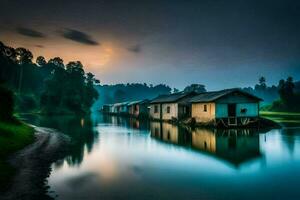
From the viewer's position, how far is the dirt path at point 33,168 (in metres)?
12.0

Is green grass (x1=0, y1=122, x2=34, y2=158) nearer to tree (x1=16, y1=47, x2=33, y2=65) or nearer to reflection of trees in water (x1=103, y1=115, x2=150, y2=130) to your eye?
reflection of trees in water (x1=103, y1=115, x2=150, y2=130)

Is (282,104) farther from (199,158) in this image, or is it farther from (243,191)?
(243,191)

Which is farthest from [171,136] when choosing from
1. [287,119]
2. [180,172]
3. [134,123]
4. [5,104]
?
[287,119]

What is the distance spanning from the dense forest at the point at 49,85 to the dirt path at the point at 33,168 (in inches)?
2938

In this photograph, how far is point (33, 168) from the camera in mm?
16625

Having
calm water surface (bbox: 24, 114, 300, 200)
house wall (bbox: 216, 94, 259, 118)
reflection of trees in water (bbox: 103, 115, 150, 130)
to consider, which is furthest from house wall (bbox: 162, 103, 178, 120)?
calm water surface (bbox: 24, 114, 300, 200)

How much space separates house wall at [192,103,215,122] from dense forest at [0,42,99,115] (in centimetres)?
6453

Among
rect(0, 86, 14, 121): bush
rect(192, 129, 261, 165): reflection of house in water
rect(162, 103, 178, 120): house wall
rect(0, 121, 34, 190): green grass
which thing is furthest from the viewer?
rect(162, 103, 178, 120): house wall

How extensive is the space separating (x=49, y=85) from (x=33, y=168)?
10027 cm

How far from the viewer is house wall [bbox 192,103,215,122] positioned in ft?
143

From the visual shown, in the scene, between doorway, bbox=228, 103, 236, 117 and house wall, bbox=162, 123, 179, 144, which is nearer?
house wall, bbox=162, 123, 179, 144

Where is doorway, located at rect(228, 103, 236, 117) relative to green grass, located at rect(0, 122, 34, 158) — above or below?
above

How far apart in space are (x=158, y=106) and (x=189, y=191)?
52528 millimetres

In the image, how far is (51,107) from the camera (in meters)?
107
